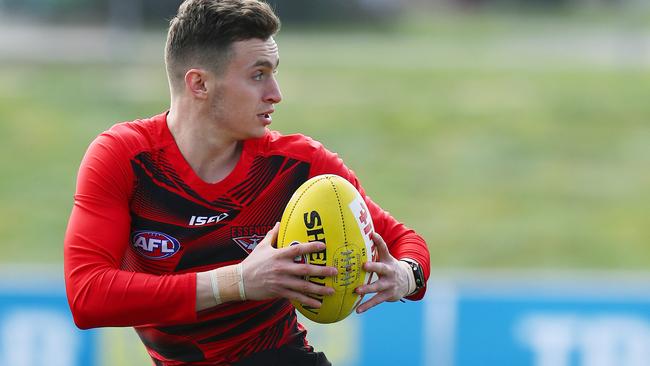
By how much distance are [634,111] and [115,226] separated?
14016mm

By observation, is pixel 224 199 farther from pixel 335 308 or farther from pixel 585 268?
pixel 585 268

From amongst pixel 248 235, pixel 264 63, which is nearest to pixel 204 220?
pixel 248 235

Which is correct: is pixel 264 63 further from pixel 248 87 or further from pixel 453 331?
pixel 453 331

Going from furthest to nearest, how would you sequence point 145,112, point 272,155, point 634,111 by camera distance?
point 634,111
point 145,112
point 272,155

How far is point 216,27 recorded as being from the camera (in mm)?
4359

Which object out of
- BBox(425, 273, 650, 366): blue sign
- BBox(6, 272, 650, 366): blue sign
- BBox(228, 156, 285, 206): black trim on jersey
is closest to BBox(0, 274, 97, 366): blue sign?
BBox(6, 272, 650, 366): blue sign

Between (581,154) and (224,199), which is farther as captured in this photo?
(581,154)

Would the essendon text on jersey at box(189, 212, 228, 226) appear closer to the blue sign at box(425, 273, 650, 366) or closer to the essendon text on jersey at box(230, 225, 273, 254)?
the essendon text on jersey at box(230, 225, 273, 254)

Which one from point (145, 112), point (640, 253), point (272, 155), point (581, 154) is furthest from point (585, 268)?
point (272, 155)

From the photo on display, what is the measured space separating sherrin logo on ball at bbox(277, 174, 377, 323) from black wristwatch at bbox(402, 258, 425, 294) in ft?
0.71

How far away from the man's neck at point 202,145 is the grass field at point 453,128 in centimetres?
849

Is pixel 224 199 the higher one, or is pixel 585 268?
pixel 585 268

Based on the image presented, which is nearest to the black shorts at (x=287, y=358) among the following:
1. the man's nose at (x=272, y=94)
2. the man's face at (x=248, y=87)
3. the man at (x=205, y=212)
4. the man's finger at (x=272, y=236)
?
the man at (x=205, y=212)

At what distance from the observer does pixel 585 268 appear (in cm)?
1296
